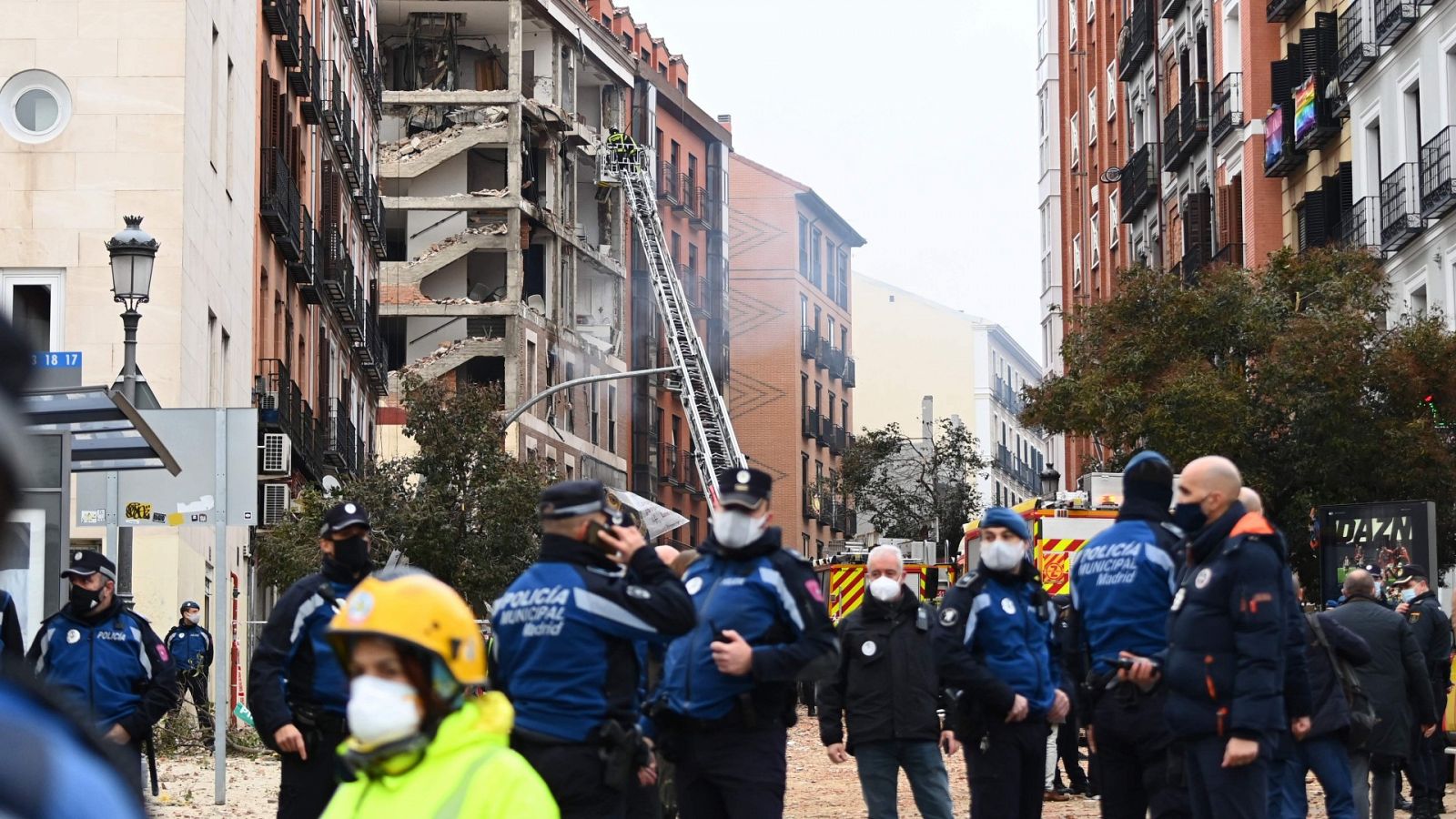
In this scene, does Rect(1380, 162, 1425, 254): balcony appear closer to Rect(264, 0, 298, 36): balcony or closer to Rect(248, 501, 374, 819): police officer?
Rect(264, 0, 298, 36): balcony

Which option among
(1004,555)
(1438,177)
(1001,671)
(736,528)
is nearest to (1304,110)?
(1438,177)

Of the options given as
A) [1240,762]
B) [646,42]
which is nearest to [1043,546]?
[1240,762]

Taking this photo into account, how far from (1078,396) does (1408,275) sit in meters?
6.05

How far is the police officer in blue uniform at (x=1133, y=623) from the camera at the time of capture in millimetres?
10234

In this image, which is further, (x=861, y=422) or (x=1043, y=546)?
(x=861, y=422)

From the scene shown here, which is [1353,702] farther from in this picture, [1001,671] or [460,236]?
[460,236]

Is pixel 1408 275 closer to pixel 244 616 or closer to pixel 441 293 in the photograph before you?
pixel 244 616

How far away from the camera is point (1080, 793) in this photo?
1966 centimetres

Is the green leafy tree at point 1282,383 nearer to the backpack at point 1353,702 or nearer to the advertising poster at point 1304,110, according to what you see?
the advertising poster at point 1304,110

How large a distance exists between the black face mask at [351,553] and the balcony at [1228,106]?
38302 mm

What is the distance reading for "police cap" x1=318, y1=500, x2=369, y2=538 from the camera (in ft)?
32.9

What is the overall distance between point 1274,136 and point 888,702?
3264 centimetres

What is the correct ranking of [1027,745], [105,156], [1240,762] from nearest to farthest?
[1240,762], [1027,745], [105,156]

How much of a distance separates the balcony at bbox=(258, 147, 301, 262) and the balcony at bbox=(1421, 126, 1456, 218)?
18.4 metres
